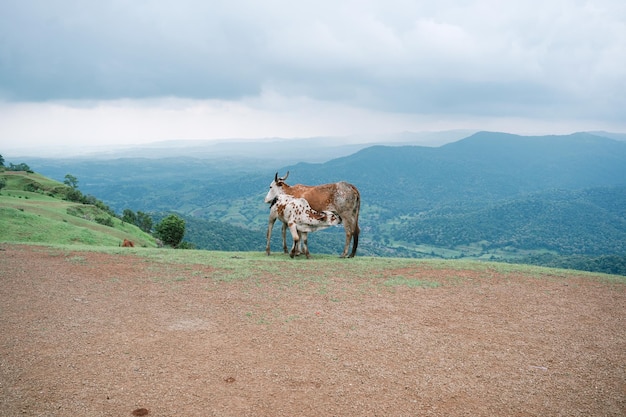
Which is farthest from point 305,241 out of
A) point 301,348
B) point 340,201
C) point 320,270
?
point 301,348

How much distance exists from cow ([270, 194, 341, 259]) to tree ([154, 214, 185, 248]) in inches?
1019

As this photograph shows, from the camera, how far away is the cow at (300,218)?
14656 millimetres

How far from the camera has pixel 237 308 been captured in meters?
9.05

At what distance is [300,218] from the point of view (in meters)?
14.7

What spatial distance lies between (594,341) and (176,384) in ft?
26.2

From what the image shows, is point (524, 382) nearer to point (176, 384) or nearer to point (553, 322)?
point (553, 322)

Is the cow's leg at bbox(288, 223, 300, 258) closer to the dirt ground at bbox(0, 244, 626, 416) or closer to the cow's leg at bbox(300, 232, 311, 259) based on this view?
the cow's leg at bbox(300, 232, 311, 259)

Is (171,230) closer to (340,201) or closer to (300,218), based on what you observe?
(300,218)

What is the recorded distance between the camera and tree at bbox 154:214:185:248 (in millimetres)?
37719

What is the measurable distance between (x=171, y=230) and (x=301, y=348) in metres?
33.6

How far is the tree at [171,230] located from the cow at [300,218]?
1019 inches

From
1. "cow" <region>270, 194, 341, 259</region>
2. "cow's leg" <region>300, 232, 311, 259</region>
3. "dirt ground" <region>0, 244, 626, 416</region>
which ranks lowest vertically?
"dirt ground" <region>0, 244, 626, 416</region>

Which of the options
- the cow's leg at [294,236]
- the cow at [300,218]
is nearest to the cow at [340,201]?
the cow at [300,218]

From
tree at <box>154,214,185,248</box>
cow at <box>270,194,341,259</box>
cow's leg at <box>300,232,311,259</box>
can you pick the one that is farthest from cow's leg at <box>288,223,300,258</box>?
tree at <box>154,214,185,248</box>
